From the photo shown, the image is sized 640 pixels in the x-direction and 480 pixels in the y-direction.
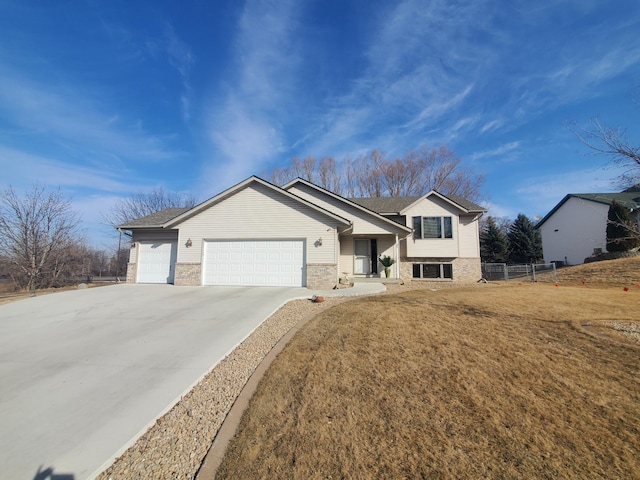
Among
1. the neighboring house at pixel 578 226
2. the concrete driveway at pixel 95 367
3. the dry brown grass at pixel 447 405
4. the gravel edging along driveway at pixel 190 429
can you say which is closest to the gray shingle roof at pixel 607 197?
the neighboring house at pixel 578 226

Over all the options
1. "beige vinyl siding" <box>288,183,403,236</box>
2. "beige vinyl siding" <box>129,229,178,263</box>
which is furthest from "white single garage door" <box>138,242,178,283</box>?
"beige vinyl siding" <box>288,183,403,236</box>

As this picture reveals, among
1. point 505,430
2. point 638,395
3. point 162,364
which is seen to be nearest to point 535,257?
point 638,395

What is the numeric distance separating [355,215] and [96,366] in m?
13.1

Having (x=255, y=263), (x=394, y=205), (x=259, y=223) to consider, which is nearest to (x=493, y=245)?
(x=394, y=205)

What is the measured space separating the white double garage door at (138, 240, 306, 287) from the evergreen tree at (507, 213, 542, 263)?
2881cm

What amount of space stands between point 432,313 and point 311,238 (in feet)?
21.7

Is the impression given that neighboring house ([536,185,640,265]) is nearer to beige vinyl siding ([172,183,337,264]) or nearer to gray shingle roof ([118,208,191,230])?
beige vinyl siding ([172,183,337,264])

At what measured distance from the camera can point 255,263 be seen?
13.2m

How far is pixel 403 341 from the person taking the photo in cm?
569

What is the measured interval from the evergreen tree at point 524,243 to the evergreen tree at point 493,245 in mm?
2179

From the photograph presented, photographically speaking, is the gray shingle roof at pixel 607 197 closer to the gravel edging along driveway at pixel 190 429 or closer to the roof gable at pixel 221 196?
the roof gable at pixel 221 196

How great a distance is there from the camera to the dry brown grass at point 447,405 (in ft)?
8.85

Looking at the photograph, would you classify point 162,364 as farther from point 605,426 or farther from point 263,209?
point 263,209

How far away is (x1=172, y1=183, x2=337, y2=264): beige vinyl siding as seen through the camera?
12891 millimetres
